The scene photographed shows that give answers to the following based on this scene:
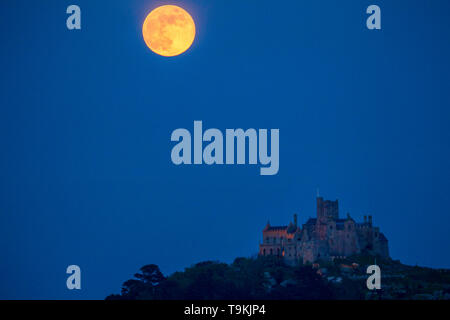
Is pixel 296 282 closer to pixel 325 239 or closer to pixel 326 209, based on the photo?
pixel 325 239

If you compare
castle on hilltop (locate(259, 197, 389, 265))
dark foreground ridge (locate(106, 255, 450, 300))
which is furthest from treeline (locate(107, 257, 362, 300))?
castle on hilltop (locate(259, 197, 389, 265))

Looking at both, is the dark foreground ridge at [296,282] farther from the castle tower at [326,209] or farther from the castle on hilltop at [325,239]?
the castle tower at [326,209]

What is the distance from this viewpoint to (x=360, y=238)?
133 m

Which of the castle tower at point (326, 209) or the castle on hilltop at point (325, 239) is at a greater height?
the castle tower at point (326, 209)

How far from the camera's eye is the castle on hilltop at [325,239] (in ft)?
430

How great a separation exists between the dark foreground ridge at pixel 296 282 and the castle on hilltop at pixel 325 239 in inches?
81.6

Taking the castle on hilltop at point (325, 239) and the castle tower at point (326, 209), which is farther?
the castle tower at point (326, 209)

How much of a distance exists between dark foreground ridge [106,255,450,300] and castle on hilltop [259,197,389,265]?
2.07 m

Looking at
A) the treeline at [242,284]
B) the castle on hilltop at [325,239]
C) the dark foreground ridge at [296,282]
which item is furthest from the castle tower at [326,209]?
the treeline at [242,284]

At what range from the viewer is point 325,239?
133m

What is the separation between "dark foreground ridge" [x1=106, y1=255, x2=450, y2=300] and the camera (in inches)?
4624
